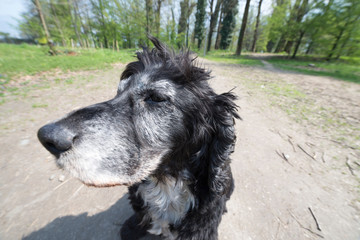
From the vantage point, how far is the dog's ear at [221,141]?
1.85m

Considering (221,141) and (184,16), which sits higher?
(184,16)

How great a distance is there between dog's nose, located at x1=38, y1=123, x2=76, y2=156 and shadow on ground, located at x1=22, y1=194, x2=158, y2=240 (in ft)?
5.23

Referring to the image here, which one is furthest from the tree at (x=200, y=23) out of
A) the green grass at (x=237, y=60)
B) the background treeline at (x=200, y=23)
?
the green grass at (x=237, y=60)

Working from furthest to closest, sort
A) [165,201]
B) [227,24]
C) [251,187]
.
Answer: [227,24] < [251,187] < [165,201]

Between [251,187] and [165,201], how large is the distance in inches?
72.1

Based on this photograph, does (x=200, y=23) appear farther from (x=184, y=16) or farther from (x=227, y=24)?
(x=184, y=16)

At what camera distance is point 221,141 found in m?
1.88

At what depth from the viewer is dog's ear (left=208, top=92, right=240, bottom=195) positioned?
6.06 feet

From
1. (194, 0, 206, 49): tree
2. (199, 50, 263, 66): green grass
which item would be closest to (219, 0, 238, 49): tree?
(194, 0, 206, 49): tree

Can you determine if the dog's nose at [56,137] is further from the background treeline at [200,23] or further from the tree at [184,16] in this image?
the tree at [184,16]

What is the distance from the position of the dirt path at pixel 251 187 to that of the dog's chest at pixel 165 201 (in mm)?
647

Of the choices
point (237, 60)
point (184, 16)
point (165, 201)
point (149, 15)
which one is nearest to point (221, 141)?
point (165, 201)

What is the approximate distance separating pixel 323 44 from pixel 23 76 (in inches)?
1064

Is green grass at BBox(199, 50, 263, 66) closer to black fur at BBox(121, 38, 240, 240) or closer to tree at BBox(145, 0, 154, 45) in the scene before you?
tree at BBox(145, 0, 154, 45)
